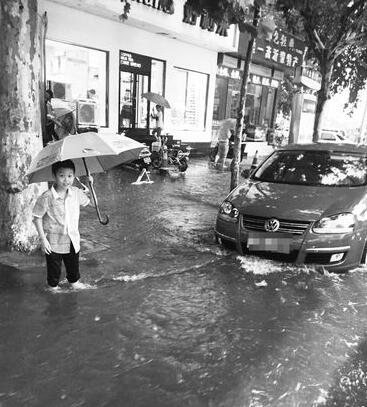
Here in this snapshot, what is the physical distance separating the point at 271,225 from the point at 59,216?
2353 mm

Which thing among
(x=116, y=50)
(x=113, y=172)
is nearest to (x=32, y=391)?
(x=113, y=172)

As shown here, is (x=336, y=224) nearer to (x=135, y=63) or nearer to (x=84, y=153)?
(x=84, y=153)

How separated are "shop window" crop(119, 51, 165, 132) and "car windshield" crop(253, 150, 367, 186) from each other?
29.0 ft

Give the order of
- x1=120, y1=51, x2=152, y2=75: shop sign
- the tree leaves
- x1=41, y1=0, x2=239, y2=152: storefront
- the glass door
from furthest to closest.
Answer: the glass door
x1=120, y1=51, x2=152, y2=75: shop sign
x1=41, y1=0, x2=239, y2=152: storefront
the tree leaves

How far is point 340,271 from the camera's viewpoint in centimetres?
499

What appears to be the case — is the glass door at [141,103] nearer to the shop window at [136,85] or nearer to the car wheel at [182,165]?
the shop window at [136,85]

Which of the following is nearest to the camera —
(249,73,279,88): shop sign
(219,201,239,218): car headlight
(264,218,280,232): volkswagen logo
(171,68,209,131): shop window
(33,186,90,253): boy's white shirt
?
(33,186,90,253): boy's white shirt

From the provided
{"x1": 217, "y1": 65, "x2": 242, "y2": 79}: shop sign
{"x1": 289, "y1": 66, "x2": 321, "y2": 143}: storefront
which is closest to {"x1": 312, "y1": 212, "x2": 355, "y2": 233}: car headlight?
{"x1": 289, "y1": 66, "x2": 321, "y2": 143}: storefront

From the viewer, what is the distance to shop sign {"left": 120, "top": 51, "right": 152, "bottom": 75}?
13.8m

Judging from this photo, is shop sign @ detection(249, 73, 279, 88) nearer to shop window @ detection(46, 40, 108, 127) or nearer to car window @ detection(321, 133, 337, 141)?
car window @ detection(321, 133, 337, 141)

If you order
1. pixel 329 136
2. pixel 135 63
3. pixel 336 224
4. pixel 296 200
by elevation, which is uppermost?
pixel 135 63

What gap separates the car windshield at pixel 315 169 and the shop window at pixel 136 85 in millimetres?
8838

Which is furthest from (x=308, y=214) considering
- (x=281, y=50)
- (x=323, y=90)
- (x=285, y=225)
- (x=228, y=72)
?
(x=281, y=50)

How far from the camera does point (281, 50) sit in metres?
20.2
